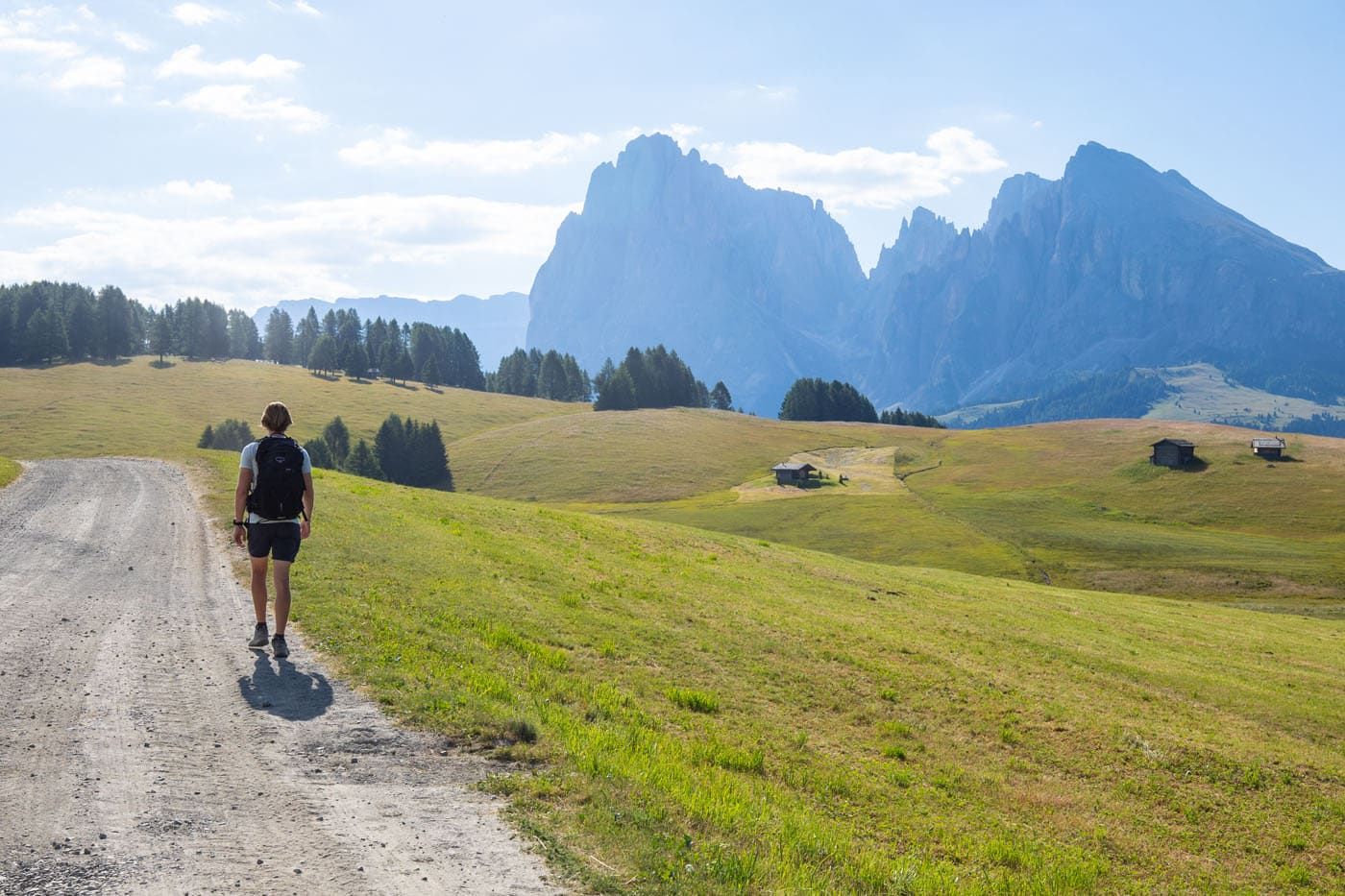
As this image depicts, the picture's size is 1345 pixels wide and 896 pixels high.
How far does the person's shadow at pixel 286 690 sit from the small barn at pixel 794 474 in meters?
115

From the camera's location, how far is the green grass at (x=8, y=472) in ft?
113

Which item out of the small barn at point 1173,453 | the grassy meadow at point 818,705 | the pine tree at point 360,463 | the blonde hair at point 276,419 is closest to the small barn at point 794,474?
the small barn at point 1173,453

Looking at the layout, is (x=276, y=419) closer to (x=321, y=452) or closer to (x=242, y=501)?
(x=242, y=501)

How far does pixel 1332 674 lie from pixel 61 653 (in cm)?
3784

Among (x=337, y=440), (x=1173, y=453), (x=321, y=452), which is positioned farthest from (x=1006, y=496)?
(x=337, y=440)

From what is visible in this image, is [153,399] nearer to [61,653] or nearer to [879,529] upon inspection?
[879,529]

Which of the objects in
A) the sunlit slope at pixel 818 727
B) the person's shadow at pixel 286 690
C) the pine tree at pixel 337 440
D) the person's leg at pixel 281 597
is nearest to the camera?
the sunlit slope at pixel 818 727

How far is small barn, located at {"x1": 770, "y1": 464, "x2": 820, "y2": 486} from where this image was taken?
125562 mm

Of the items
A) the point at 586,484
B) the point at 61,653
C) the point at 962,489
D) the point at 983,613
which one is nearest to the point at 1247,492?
the point at 962,489

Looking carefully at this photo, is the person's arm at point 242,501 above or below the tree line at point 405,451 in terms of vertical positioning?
above

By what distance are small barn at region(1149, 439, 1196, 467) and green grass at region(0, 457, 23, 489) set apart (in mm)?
133997

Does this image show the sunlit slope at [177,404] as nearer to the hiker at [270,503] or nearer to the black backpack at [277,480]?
the hiker at [270,503]

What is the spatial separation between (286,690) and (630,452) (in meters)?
132

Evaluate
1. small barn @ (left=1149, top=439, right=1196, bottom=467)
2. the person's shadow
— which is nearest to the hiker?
the person's shadow
